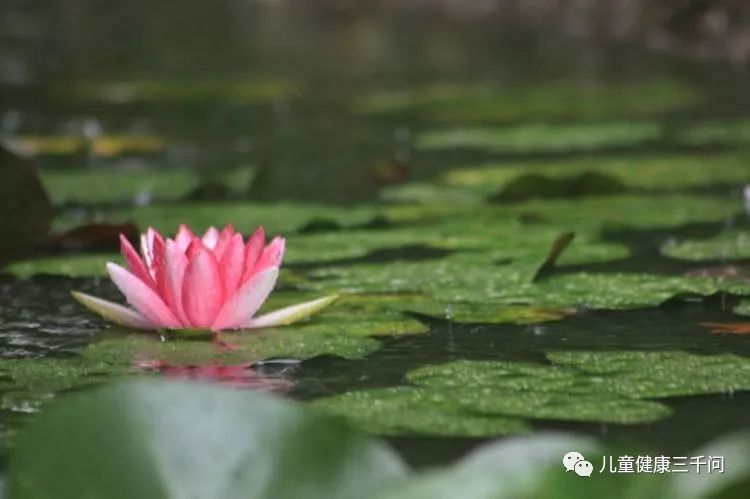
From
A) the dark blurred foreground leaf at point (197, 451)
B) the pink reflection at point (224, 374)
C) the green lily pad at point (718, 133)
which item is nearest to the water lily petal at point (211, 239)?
the pink reflection at point (224, 374)

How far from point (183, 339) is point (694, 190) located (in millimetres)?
1688

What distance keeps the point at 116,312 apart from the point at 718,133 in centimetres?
257

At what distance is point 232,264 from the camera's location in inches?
81.4

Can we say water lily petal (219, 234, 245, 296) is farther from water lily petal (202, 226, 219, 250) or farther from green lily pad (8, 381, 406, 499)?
green lily pad (8, 381, 406, 499)

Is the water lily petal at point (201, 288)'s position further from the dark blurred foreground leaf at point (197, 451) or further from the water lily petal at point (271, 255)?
the dark blurred foreground leaf at point (197, 451)

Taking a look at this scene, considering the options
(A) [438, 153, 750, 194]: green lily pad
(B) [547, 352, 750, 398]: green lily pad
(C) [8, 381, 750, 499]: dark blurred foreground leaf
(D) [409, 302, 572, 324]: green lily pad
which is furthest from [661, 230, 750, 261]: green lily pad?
(C) [8, 381, 750, 499]: dark blurred foreground leaf

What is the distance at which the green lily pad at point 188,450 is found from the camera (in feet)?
3.61

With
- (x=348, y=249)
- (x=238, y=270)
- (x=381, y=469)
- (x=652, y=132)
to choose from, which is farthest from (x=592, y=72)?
(x=381, y=469)

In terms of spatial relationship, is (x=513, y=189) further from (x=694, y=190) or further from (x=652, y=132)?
(x=652, y=132)

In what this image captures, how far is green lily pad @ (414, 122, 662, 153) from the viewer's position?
4.34 metres

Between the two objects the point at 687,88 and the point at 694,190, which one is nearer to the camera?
the point at 694,190

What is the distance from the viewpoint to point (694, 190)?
348 centimetres

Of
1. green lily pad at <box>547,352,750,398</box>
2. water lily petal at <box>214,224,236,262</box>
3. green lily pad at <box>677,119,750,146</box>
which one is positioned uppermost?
green lily pad at <box>677,119,750,146</box>

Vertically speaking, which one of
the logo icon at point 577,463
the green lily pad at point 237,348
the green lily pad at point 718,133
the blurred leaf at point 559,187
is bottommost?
the green lily pad at point 237,348
